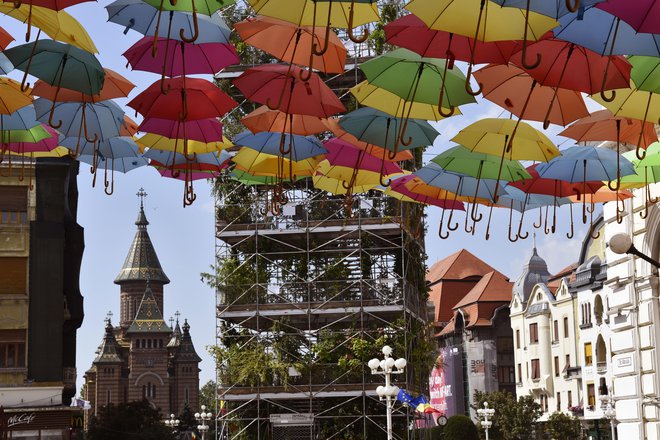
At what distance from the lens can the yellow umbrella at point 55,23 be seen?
12.3 meters

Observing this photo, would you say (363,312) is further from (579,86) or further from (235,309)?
(579,86)

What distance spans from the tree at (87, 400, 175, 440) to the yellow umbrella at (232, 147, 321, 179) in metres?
66.3

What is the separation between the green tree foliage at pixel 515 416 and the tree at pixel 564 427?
395 centimetres

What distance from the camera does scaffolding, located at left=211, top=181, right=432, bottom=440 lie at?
41.9 meters

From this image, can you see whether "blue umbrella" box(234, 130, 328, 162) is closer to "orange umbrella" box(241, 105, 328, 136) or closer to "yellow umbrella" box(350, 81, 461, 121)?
"orange umbrella" box(241, 105, 328, 136)

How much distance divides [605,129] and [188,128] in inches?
225

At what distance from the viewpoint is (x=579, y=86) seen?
39.9 ft

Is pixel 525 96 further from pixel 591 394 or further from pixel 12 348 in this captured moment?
pixel 591 394

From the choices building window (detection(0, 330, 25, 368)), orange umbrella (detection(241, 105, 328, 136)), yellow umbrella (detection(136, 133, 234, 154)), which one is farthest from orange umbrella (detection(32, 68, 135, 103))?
building window (detection(0, 330, 25, 368))

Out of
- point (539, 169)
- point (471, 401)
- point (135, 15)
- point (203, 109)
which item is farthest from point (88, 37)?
point (471, 401)

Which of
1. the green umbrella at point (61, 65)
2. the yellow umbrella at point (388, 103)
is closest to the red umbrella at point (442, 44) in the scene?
the yellow umbrella at point (388, 103)

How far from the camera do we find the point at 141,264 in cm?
18600

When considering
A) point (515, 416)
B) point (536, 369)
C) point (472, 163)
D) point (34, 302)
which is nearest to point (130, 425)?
point (515, 416)

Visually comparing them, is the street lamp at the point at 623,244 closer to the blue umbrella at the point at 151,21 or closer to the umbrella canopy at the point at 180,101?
the umbrella canopy at the point at 180,101
